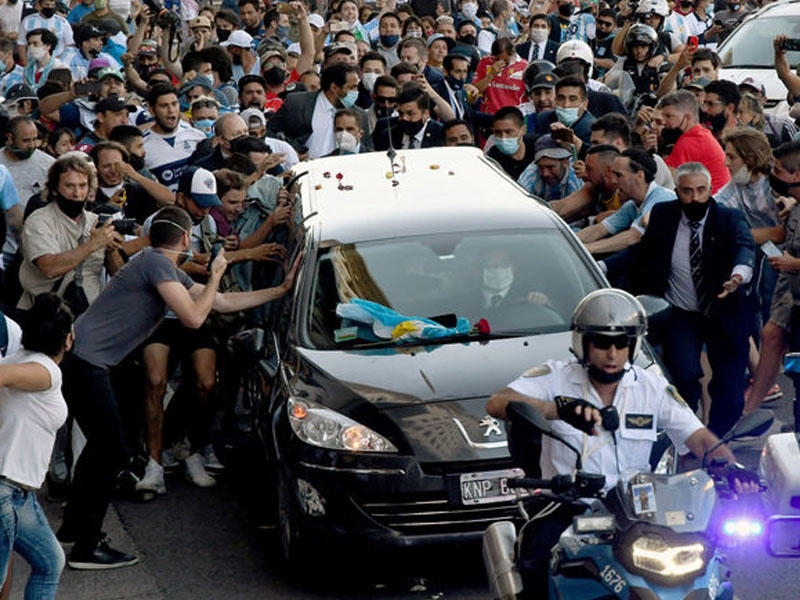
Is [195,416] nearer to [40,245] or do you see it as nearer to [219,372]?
[219,372]

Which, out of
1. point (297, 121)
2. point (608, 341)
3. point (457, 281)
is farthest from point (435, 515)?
point (297, 121)

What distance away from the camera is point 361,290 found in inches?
339

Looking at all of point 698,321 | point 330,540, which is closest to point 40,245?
point 330,540

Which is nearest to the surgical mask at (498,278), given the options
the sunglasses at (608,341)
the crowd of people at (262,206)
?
the crowd of people at (262,206)

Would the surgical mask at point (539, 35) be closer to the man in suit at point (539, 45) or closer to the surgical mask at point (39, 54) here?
the man in suit at point (539, 45)

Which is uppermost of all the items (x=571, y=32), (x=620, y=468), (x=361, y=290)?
(x=620, y=468)

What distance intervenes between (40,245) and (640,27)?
801cm

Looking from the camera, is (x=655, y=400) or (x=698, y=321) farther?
(x=698, y=321)

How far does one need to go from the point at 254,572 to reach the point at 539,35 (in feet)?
36.0

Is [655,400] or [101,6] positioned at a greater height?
[655,400]

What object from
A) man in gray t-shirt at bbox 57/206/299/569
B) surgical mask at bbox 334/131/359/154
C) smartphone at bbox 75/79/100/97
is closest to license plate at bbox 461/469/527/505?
man in gray t-shirt at bbox 57/206/299/569

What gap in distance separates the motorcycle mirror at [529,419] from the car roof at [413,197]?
3868mm

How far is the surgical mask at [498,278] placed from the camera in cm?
866

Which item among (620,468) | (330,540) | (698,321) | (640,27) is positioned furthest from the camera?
(640,27)
